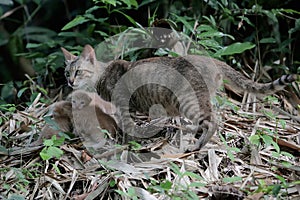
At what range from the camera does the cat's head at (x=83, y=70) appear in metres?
4.22

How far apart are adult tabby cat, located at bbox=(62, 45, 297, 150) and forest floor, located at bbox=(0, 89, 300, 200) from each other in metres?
0.15

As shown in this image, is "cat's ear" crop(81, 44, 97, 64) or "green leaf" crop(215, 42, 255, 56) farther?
"cat's ear" crop(81, 44, 97, 64)

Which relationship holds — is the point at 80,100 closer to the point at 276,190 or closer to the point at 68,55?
the point at 68,55

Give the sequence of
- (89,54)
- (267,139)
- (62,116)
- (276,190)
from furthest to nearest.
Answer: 1. (89,54)
2. (62,116)
3. (267,139)
4. (276,190)

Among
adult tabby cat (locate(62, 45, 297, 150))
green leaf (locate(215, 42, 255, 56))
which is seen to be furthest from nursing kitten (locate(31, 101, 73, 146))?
green leaf (locate(215, 42, 255, 56))

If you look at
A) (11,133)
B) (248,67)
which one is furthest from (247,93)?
(11,133)

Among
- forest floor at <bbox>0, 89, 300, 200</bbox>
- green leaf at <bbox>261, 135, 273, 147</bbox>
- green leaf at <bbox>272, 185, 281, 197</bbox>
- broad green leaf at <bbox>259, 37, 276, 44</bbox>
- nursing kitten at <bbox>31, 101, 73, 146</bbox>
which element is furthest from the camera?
broad green leaf at <bbox>259, 37, 276, 44</bbox>

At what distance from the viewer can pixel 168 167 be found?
10.1ft

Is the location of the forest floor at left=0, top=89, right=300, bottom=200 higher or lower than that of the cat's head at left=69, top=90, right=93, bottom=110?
lower

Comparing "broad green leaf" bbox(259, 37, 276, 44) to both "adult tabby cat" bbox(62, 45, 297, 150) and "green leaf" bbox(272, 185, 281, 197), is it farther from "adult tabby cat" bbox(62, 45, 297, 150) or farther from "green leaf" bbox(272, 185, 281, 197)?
"green leaf" bbox(272, 185, 281, 197)

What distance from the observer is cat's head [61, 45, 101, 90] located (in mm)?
4223

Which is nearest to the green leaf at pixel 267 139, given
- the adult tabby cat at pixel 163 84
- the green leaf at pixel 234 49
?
the adult tabby cat at pixel 163 84

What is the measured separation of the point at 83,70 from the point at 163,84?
0.78 metres

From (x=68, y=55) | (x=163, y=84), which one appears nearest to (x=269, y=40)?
(x=163, y=84)
